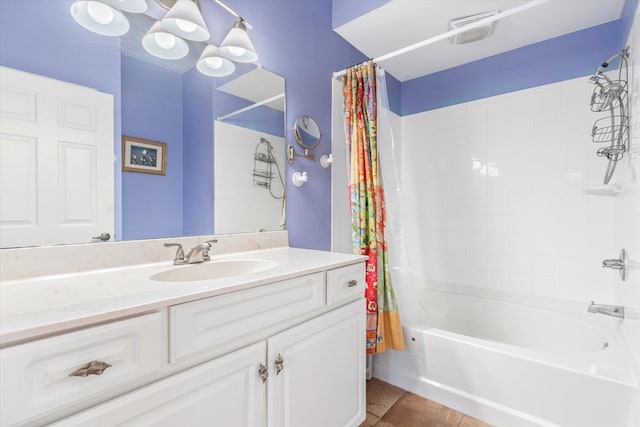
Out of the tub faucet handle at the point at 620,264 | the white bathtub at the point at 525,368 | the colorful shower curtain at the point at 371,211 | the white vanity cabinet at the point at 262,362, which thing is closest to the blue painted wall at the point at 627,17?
the tub faucet handle at the point at 620,264

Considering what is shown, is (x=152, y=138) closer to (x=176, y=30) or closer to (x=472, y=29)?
(x=176, y=30)

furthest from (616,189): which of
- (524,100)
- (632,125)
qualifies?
(524,100)

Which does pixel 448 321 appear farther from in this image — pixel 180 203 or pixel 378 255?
pixel 180 203

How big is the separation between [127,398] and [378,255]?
1.36m

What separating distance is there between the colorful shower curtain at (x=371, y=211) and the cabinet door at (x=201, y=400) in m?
0.94

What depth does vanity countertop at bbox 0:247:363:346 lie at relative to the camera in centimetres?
54

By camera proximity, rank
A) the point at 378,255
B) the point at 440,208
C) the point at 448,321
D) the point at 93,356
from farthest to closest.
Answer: the point at 440,208, the point at 448,321, the point at 378,255, the point at 93,356

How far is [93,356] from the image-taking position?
1.93 ft

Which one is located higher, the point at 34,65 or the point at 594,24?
the point at 594,24

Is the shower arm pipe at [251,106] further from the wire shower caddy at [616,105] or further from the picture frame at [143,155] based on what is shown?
the wire shower caddy at [616,105]

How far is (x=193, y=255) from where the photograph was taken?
119cm

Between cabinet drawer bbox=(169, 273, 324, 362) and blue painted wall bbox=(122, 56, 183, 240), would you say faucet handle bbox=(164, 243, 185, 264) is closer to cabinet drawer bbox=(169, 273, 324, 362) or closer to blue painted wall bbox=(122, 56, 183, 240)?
blue painted wall bbox=(122, 56, 183, 240)

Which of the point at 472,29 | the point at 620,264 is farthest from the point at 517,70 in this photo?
the point at 620,264

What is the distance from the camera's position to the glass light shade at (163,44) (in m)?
1.20
